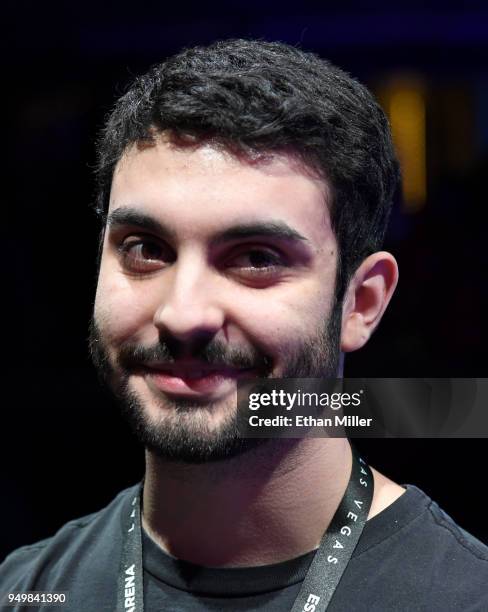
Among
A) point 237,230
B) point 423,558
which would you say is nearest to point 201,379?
point 237,230

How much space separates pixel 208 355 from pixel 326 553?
1.29 ft

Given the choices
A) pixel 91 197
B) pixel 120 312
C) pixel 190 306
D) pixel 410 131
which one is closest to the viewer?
pixel 190 306

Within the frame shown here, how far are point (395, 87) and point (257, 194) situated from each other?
1.34m

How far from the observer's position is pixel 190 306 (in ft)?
4.42

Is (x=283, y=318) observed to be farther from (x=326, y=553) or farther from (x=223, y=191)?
(x=326, y=553)

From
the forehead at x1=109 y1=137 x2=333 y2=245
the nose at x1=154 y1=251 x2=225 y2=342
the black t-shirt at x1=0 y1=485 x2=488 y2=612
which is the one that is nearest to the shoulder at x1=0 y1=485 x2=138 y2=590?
the black t-shirt at x1=0 y1=485 x2=488 y2=612

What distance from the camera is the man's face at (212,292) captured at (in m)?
1.39

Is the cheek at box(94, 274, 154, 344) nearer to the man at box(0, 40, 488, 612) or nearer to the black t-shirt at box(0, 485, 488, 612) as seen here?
the man at box(0, 40, 488, 612)

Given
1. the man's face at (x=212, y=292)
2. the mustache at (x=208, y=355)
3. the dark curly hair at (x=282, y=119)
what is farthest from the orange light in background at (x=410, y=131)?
the mustache at (x=208, y=355)

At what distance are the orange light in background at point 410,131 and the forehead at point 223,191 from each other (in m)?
1.09

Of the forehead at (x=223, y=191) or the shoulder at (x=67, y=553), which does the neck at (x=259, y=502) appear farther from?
the forehead at (x=223, y=191)

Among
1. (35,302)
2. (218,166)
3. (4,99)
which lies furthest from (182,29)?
(218,166)

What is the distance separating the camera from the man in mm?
1393

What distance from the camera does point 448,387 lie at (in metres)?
1.70
